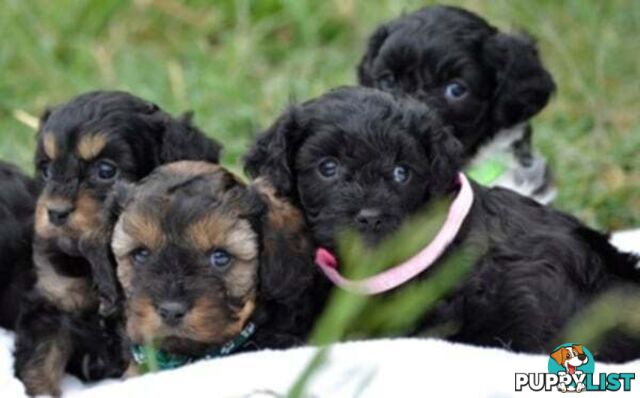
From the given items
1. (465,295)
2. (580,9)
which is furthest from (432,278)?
→ (580,9)

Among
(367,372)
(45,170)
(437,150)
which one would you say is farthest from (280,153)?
(367,372)

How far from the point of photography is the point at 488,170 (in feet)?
20.5

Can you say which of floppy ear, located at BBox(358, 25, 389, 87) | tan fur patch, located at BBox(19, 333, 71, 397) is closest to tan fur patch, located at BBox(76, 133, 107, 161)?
tan fur patch, located at BBox(19, 333, 71, 397)

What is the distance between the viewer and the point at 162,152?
212 inches

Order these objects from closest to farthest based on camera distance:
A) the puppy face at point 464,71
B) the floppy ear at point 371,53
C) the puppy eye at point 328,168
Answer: the puppy eye at point 328,168
the puppy face at point 464,71
the floppy ear at point 371,53

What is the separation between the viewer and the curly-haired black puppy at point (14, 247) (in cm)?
552

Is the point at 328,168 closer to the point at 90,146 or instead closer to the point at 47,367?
the point at 90,146

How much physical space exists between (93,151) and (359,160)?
97 centimetres

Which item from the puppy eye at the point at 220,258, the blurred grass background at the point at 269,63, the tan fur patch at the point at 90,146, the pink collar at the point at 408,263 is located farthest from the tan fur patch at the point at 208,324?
the blurred grass background at the point at 269,63

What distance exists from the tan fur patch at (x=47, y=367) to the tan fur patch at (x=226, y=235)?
3.10 feet

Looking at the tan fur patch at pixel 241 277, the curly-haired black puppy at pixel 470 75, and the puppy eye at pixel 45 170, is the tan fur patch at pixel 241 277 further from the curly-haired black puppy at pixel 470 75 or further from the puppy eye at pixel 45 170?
the curly-haired black puppy at pixel 470 75

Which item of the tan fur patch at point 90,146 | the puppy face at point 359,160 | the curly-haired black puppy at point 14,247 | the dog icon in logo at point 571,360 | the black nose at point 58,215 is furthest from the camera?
the curly-haired black puppy at point 14,247

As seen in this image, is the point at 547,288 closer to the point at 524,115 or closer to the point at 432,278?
the point at 432,278

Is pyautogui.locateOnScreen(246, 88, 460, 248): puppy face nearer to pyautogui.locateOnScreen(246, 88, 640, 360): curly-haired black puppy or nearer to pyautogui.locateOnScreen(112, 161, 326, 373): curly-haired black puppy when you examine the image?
pyautogui.locateOnScreen(246, 88, 640, 360): curly-haired black puppy
